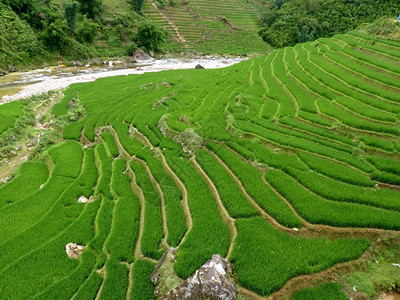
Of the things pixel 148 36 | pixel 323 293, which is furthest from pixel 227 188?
pixel 148 36

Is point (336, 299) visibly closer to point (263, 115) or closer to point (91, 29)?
point (263, 115)

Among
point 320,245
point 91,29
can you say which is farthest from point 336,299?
point 91,29

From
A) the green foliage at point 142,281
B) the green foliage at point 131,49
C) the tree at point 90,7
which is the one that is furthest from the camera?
the tree at point 90,7

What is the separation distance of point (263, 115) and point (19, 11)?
35625 millimetres

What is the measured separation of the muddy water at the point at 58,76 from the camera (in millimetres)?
22484

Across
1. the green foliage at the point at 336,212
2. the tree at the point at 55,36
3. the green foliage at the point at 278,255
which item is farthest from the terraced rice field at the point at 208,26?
the green foliage at the point at 278,255

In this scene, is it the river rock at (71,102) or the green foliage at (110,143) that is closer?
the green foliage at (110,143)

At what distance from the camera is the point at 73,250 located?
23.2ft

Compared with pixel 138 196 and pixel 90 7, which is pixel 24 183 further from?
pixel 90 7

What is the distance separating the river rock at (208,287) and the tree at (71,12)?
126 ft

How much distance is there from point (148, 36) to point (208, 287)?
1622 inches

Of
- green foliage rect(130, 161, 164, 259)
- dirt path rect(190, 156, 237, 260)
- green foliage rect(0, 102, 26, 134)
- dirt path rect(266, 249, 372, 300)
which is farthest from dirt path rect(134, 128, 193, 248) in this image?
green foliage rect(0, 102, 26, 134)

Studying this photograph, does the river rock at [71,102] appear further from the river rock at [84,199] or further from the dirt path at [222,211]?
the dirt path at [222,211]

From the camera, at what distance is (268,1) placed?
7275 centimetres
